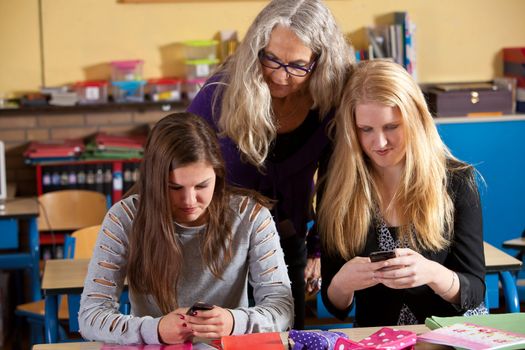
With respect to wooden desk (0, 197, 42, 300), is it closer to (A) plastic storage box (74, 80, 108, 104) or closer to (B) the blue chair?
(A) plastic storage box (74, 80, 108, 104)

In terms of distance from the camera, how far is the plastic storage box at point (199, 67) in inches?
196

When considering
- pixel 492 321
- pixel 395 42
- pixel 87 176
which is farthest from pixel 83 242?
pixel 395 42

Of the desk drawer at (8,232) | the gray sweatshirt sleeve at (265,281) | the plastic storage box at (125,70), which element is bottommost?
the desk drawer at (8,232)

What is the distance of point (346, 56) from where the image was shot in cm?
252

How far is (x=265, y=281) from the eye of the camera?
2254mm

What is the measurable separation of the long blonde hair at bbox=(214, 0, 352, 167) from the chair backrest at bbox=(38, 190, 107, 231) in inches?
80.2

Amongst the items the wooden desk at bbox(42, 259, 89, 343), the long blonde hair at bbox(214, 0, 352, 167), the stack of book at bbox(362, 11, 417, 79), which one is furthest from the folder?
the stack of book at bbox(362, 11, 417, 79)

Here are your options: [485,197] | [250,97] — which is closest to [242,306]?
[250,97]

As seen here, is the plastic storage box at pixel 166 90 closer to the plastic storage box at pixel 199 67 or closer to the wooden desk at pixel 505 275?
the plastic storage box at pixel 199 67

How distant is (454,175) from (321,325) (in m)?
0.99

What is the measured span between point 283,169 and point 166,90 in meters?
2.49

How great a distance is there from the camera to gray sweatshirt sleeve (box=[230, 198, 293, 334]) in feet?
6.98

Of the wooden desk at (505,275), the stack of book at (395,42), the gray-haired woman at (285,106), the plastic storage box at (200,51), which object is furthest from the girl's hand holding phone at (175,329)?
the stack of book at (395,42)

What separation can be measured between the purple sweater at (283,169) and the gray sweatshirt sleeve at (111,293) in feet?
1.31
